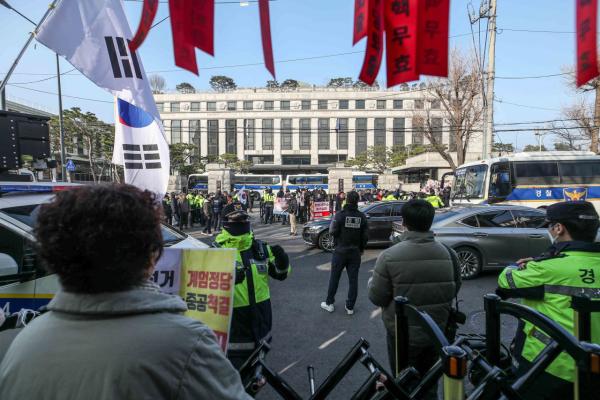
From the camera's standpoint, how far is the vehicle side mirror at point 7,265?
2.98m

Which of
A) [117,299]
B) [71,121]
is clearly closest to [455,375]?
[117,299]

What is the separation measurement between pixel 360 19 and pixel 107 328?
236cm

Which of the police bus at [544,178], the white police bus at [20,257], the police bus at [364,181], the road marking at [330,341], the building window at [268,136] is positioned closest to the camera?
the white police bus at [20,257]

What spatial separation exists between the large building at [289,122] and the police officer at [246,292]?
189 ft

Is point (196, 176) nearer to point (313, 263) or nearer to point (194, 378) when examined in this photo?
point (313, 263)

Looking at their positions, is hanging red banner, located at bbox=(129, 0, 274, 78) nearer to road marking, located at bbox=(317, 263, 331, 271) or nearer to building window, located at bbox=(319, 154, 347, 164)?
road marking, located at bbox=(317, 263, 331, 271)

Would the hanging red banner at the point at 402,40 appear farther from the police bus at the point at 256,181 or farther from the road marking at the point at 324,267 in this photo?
the police bus at the point at 256,181

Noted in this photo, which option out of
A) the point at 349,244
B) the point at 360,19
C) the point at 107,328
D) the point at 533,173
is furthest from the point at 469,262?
the point at 533,173

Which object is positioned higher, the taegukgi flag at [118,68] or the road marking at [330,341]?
the taegukgi flag at [118,68]

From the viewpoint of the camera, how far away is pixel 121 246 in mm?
1034

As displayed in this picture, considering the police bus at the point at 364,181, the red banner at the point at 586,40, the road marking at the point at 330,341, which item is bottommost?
the road marking at the point at 330,341

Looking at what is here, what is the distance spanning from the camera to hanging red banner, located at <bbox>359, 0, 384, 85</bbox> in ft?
8.04

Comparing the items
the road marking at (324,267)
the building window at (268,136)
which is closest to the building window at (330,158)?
the building window at (268,136)

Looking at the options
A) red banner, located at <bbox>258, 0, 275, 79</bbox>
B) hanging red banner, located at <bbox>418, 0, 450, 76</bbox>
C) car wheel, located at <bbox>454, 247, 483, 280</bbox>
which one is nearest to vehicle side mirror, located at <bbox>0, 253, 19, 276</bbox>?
red banner, located at <bbox>258, 0, 275, 79</bbox>
